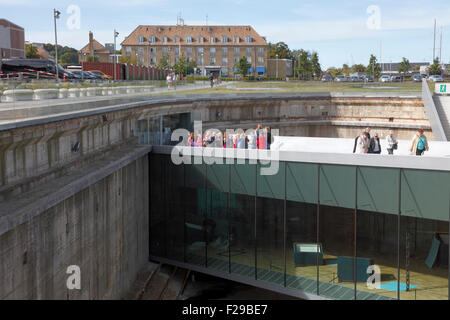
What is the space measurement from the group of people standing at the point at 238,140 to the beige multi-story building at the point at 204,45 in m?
82.8

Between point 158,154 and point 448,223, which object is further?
A: point 158,154

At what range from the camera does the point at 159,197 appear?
21.6 metres

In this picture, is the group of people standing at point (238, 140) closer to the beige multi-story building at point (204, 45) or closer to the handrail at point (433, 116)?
the handrail at point (433, 116)

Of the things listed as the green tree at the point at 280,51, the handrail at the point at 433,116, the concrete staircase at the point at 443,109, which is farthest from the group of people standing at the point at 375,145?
the green tree at the point at 280,51

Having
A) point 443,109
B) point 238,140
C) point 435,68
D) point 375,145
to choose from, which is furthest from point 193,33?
point 375,145

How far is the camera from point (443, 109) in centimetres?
3753

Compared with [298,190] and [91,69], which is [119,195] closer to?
[298,190]

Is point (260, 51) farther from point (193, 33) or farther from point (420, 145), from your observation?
point (420, 145)

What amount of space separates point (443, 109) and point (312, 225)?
2342cm

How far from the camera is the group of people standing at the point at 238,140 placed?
19.8 meters

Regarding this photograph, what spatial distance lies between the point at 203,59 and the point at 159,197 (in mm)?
85426
